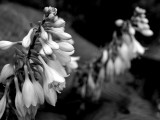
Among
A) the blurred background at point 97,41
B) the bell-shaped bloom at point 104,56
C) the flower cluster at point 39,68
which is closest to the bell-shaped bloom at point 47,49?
the flower cluster at point 39,68

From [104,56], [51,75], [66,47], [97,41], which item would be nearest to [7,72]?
[51,75]

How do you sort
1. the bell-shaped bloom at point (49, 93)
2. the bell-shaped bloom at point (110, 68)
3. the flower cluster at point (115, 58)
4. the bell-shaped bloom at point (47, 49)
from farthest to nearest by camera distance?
the bell-shaped bloom at point (110, 68), the flower cluster at point (115, 58), the bell-shaped bloom at point (49, 93), the bell-shaped bloom at point (47, 49)

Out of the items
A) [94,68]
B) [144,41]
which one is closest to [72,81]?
[94,68]

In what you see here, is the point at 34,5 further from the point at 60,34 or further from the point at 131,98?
the point at 60,34

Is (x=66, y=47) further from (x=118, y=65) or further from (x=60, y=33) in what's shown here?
(x=118, y=65)

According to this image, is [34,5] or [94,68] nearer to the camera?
[94,68]

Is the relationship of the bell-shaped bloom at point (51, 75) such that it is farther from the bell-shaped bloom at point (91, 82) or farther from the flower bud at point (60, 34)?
the bell-shaped bloom at point (91, 82)

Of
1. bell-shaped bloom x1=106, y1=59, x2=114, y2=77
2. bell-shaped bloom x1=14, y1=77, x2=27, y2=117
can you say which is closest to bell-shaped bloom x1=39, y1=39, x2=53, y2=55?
bell-shaped bloom x1=14, y1=77, x2=27, y2=117
